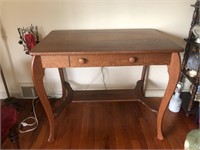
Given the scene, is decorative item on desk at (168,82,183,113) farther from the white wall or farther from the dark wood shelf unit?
the white wall

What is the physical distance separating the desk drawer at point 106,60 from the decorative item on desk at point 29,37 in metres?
0.58

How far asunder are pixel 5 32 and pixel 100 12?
896 millimetres

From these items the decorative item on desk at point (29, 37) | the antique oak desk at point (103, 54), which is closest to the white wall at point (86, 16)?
the decorative item on desk at point (29, 37)

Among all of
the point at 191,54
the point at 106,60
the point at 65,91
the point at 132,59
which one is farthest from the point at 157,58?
the point at 65,91

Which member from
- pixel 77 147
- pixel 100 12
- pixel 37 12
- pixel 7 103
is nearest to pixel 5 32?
pixel 37 12

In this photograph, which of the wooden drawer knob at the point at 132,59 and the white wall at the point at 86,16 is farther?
the white wall at the point at 86,16

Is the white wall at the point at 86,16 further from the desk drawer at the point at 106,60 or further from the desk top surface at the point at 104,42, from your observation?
the desk drawer at the point at 106,60

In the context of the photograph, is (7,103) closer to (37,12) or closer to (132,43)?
(37,12)

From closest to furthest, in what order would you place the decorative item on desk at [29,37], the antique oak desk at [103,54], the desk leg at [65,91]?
1. the antique oak desk at [103,54]
2. the decorative item on desk at [29,37]
3. the desk leg at [65,91]

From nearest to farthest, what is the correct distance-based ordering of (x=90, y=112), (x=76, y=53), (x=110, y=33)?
(x=76, y=53) < (x=110, y=33) < (x=90, y=112)

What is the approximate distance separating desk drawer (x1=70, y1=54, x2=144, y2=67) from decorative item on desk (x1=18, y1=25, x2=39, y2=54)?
58 cm

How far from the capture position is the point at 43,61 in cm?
119

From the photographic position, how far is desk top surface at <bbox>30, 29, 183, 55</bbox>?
3.74 feet

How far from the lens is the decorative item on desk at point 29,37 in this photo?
1559mm
